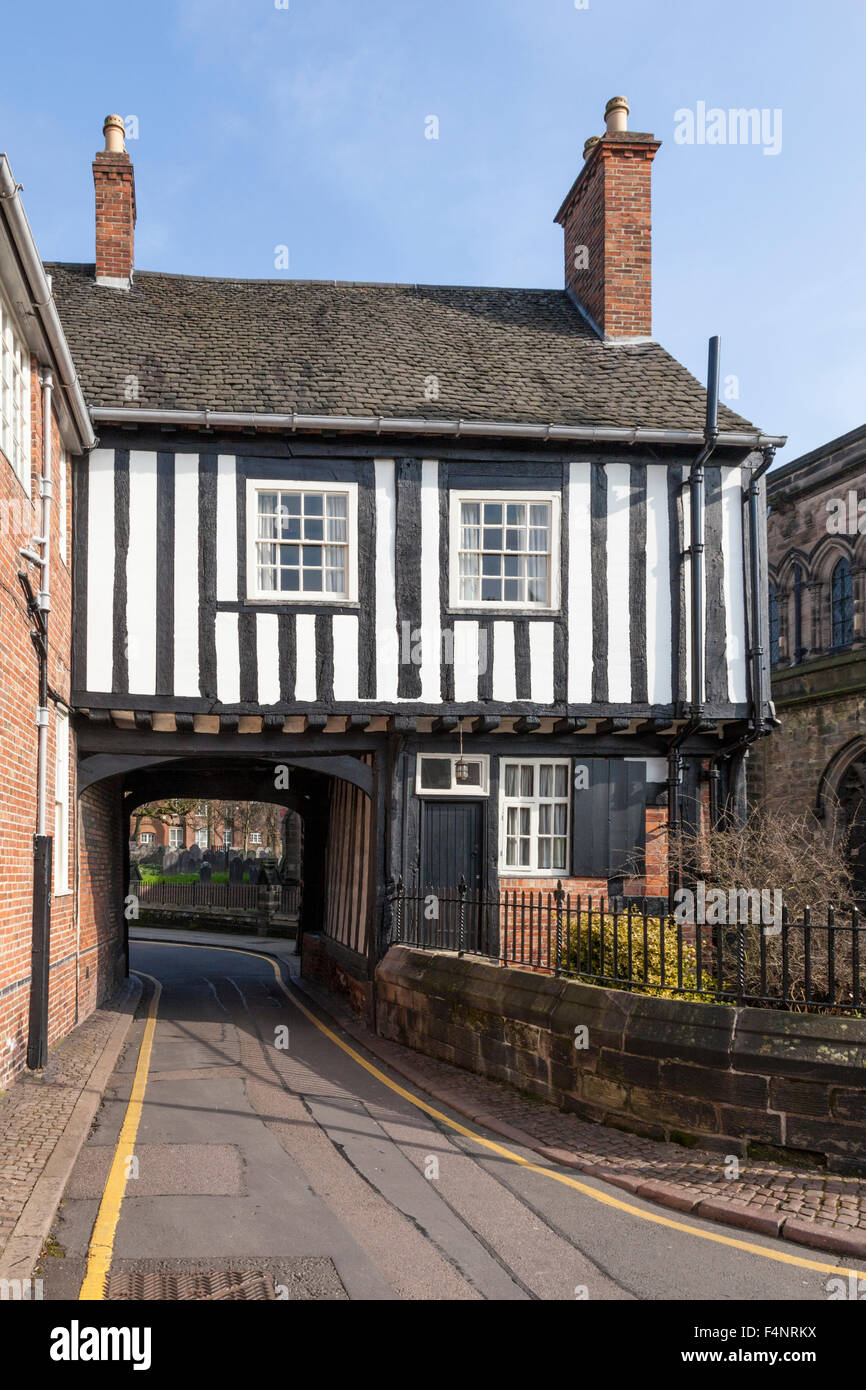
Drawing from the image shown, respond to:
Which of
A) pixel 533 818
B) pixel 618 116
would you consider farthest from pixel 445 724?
pixel 618 116

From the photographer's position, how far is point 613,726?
13438 millimetres

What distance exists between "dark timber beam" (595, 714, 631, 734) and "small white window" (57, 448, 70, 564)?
6588 mm

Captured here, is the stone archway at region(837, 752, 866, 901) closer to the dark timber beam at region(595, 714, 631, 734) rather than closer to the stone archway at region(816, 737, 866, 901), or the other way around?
the stone archway at region(816, 737, 866, 901)

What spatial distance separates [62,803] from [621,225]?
430 inches

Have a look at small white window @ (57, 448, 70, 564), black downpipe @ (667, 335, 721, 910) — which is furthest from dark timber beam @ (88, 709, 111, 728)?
black downpipe @ (667, 335, 721, 910)

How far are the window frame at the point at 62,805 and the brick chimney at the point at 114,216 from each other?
7.63 metres

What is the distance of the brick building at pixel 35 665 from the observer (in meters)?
8.80

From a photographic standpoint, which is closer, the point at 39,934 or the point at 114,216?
the point at 39,934

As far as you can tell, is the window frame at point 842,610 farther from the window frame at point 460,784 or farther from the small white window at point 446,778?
the small white window at point 446,778

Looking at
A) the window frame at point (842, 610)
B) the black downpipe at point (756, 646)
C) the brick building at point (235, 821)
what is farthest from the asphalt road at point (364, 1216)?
the brick building at point (235, 821)

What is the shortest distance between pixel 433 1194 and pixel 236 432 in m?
9.10

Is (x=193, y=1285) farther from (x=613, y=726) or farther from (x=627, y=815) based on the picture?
(x=627, y=815)

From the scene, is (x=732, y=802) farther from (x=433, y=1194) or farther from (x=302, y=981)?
(x=302, y=981)
